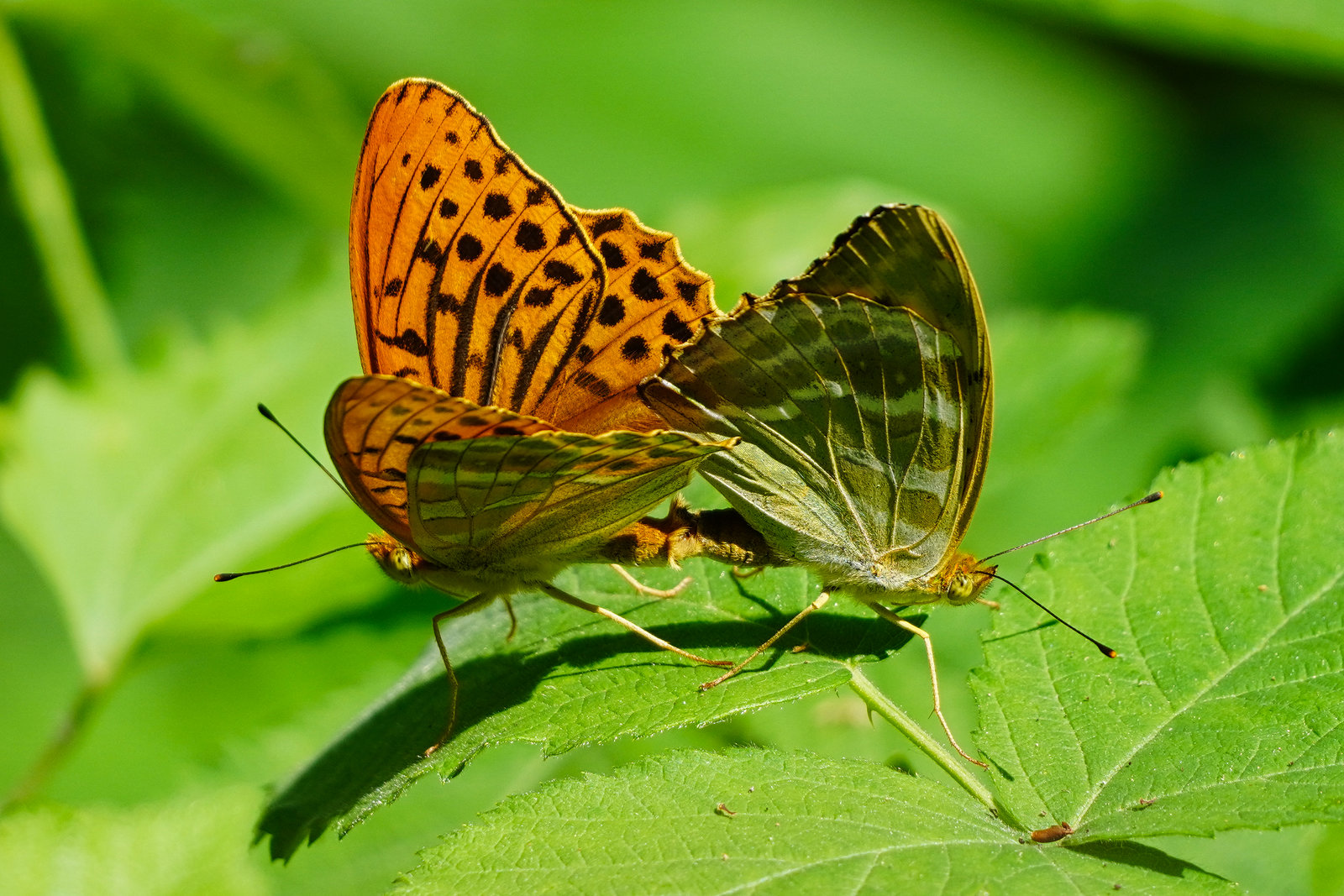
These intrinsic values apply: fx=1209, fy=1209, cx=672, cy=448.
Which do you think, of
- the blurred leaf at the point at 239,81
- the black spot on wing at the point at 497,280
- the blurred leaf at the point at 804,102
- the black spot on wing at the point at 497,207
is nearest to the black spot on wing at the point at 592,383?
the black spot on wing at the point at 497,280

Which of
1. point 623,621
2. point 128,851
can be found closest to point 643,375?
point 623,621

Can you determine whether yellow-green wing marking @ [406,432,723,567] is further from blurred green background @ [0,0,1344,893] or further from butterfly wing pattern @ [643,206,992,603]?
blurred green background @ [0,0,1344,893]

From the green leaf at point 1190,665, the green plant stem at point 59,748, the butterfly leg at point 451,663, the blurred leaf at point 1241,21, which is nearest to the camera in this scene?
the green leaf at point 1190,665

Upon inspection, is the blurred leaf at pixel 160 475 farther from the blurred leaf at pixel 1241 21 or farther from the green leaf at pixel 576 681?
the blurred leaf at pixel 1241 21

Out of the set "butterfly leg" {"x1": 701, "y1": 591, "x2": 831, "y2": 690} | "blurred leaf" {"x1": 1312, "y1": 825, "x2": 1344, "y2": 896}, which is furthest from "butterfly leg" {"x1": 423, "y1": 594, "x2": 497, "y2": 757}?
"blurred leaf" {"x1": 1312, "y1": 825, "x2": 1344, "y2": 896}

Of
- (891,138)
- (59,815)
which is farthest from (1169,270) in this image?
(59,815)

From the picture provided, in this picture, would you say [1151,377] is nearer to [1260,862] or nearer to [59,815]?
[1260,862]
